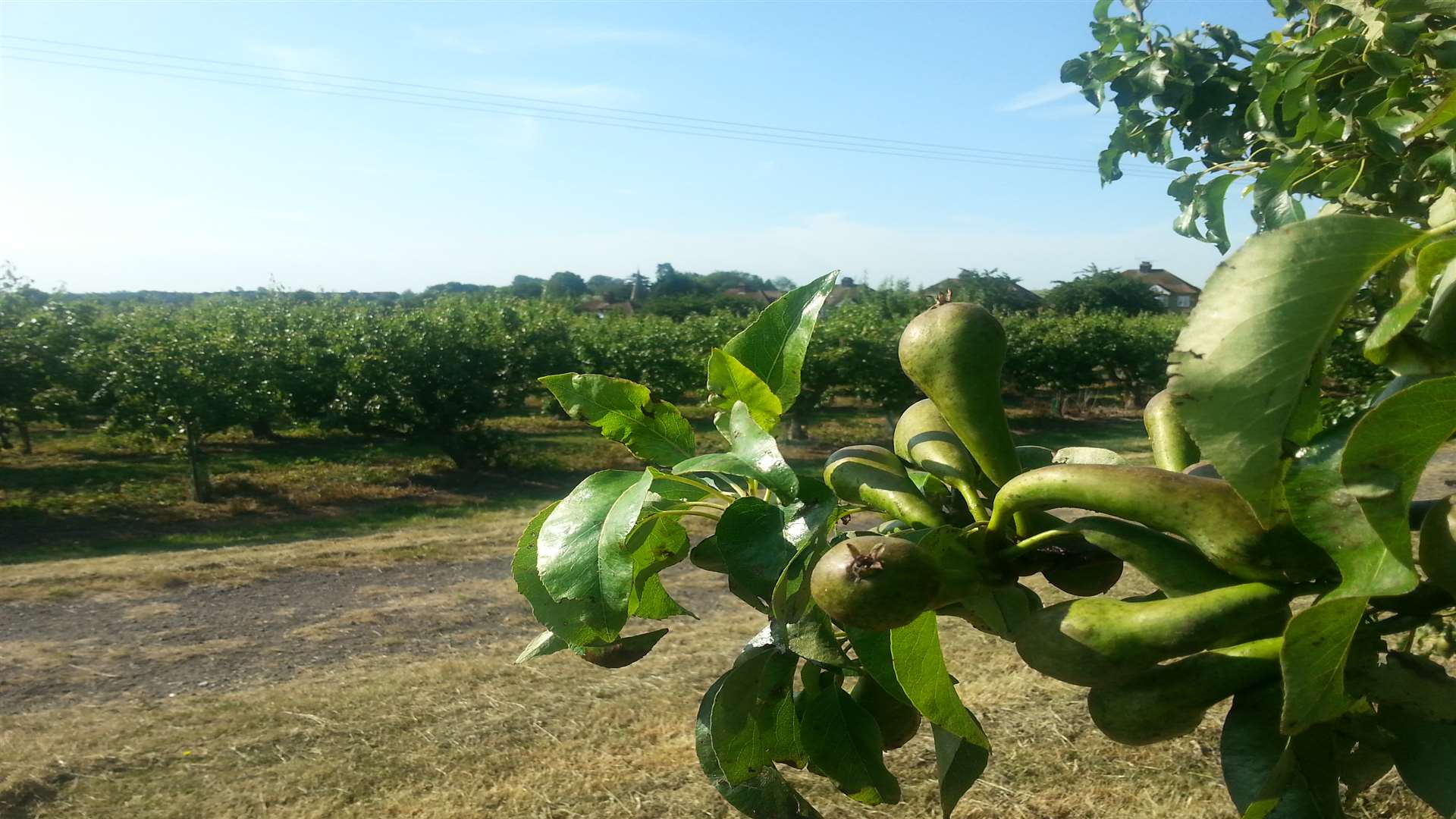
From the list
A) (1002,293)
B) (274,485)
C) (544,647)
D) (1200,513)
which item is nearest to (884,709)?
(544,647)

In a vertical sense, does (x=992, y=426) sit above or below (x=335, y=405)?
above

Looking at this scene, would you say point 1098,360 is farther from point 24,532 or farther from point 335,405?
point 24,532

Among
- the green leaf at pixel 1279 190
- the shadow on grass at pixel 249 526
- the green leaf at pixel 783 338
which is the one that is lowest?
the shadow on grass at pixel 249 526

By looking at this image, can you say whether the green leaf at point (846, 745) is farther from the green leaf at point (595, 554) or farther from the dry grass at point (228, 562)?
the dry grass at point (228, 562)

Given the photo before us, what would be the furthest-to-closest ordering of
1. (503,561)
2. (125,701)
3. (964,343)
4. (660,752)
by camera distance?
(503,561)
(125,701)
(660,752)
(964,343)

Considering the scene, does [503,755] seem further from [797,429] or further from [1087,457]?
[797,429]

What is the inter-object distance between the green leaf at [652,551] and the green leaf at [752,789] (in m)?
0.12

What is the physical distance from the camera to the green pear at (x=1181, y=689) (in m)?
0.73

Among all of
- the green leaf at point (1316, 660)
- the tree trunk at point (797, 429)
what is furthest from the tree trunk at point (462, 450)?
the green leaf at point (1316, 660)

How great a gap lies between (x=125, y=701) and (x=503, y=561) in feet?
13.0

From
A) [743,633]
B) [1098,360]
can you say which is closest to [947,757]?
[743,633]

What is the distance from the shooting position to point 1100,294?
92.2 ft

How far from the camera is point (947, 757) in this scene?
911 millimetres

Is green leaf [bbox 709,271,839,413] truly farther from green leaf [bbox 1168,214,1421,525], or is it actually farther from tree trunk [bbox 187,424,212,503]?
tree trunk [bbox 187,424,212,503]
